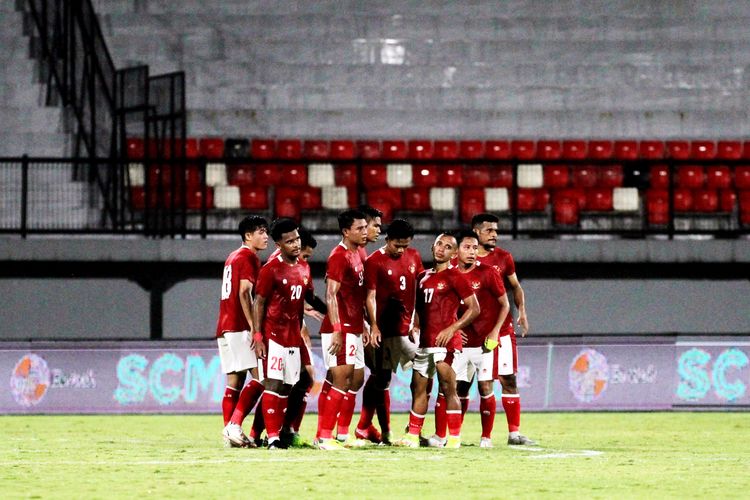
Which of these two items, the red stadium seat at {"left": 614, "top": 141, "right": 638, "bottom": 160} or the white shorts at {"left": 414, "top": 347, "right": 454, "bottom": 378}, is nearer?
the white shorts at {"left": 414, "top": 347, "right": 454, "bottom": 378}

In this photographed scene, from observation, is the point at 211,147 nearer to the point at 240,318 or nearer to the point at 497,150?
the point at 497,150

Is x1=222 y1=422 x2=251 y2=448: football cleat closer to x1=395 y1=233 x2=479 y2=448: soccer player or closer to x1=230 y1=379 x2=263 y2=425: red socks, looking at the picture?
x1=230 y1=379 x2=263 y2=425: red socks

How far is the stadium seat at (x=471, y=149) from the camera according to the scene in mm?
24109

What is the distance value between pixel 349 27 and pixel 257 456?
1700 centimetres

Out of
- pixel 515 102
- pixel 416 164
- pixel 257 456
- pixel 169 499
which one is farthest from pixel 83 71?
pixel 169 499

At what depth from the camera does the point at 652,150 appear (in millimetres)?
24719

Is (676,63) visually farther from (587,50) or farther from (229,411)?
(229,411)

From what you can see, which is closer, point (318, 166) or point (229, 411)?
point (229, 411)

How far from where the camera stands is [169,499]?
812 cm

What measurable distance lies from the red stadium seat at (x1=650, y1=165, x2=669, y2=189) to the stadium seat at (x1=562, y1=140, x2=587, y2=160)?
71.0 inches

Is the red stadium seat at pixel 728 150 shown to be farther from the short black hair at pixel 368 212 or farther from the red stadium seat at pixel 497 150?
the short black hair at pixel 368 212

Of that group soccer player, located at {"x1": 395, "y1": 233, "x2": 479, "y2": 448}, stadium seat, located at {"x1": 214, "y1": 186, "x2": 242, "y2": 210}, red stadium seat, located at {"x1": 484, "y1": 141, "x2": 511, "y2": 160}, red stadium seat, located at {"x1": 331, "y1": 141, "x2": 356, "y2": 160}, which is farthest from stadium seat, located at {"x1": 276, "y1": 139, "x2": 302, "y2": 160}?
soccer player, located at {"x1": 395, "y1": 233, "x2": 479, "y2": 448}

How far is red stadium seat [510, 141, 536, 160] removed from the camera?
953 inches

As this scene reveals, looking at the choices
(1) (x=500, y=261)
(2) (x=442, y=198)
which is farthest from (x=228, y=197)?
(1) (x=500, y=261)
